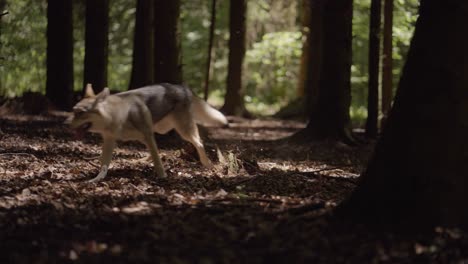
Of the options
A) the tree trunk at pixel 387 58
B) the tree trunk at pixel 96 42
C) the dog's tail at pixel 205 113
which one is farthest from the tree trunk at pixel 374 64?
the tree trunk at pixel 96 42

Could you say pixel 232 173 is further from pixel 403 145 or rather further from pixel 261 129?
pixel 261 129

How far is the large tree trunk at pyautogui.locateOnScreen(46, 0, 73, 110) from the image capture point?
17812mm

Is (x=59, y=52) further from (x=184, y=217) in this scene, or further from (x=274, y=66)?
(x=274, y=66)

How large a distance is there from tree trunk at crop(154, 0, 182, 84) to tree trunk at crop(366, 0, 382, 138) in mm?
5010

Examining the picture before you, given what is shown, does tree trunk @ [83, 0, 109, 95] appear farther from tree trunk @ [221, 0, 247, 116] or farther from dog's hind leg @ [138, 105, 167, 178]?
dog's hind leg @ [138, 105, 167, 178]

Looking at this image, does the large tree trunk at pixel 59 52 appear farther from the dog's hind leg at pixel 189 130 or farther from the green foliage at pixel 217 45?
the dog's hind leg at pixel 189 130

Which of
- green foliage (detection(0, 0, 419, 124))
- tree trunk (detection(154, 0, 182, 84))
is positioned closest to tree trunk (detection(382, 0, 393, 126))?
green foliage (detection(0, 0, 419, 124))

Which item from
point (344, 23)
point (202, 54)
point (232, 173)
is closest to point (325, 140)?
point (344, 23)

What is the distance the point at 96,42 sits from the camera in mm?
17312

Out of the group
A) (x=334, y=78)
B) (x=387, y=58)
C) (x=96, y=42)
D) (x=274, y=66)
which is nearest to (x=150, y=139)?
(x=334, y=78)

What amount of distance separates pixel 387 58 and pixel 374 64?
109 inches

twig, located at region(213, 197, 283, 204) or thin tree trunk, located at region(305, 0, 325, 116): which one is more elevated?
thin tree trunk, located at region(305, 0, 325, 116)

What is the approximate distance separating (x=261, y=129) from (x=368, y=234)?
14.5m

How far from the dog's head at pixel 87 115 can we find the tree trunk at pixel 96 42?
9468 mm
